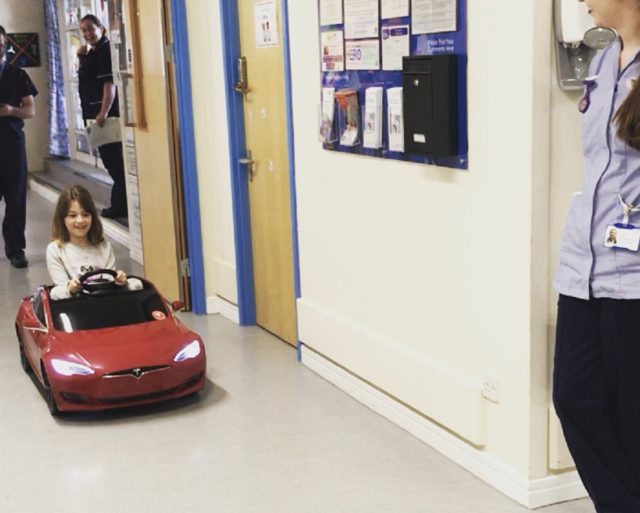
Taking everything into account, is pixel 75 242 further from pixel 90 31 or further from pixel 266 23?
pixel 90 31

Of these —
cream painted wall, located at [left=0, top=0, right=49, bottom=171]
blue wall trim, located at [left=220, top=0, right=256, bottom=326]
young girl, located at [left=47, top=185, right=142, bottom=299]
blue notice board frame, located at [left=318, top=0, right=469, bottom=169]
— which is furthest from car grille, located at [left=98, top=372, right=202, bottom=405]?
cream painted wall, located at [left=0, top=0, right=49, bottom=171]

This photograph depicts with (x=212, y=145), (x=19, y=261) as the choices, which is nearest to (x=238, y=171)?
(x=212, y=145)

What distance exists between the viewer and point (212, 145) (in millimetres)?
5945

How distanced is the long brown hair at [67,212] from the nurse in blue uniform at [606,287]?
2.72m

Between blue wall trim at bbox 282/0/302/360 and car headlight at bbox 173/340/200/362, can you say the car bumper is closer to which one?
car headlight at bbox 173/340/200/362

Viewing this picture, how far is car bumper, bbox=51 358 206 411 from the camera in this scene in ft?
13.9

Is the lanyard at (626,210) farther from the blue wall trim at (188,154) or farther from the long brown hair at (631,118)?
the blue wall trim at (188,154)

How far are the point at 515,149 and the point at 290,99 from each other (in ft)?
6.20

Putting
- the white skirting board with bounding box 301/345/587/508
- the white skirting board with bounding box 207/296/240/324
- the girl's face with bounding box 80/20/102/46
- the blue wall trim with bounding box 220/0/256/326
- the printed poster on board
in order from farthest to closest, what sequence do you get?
the girl's face with bounding box 80/20/102/46, the white skirting board with bounding box 207/296/240/324, the blue wall trim with bounding box 220/0/256/326, the printed poster on board, the white skirting board with bounding box 301/345/587/508

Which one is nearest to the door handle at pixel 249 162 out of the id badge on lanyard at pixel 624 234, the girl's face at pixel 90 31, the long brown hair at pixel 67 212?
the long brown hair at pixel 67 212

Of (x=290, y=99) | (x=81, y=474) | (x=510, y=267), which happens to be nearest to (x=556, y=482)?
(x=510, y=267)

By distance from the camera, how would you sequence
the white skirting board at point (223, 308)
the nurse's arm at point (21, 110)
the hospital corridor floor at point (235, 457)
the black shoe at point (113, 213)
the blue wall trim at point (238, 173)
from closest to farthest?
1. the hospital corridor floor at point (235, 457)
2. the blue wall trim at point (238, 173)
3. the white skirting board at point (223, 308)
4. the nurse's arm at point (21, 110)
5. the black shoe at point (113, 213)

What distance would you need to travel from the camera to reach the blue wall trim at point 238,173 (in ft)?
18.0

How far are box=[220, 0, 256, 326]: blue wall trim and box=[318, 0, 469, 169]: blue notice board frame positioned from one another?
1.19m
